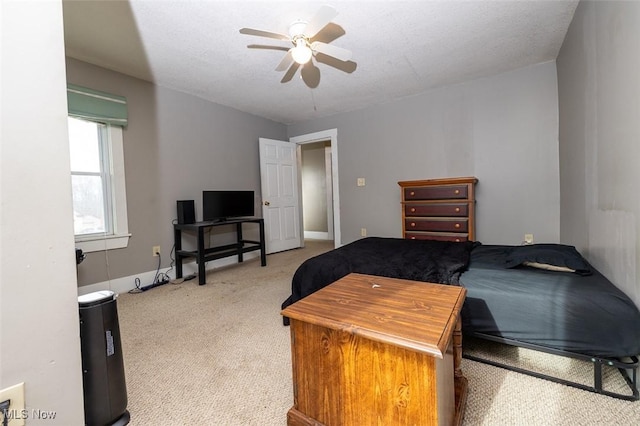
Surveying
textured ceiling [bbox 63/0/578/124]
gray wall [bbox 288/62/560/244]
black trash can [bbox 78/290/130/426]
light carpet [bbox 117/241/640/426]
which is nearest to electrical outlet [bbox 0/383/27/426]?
black trash can [bbox 78/290/130/426]

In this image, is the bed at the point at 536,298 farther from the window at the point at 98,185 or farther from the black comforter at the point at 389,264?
the window at the point at 98,185

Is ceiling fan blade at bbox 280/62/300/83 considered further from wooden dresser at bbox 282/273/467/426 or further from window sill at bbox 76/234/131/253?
wooden dresser at bbox 282/273/467/426

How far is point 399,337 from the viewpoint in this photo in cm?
87

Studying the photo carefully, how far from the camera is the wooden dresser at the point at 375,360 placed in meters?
0.87

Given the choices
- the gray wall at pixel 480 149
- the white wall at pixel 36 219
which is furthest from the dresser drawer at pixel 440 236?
the white wall at pixel 36 219

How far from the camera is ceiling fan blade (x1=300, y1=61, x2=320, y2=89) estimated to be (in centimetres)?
303

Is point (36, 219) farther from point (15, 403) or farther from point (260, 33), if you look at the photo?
point (260, 33)

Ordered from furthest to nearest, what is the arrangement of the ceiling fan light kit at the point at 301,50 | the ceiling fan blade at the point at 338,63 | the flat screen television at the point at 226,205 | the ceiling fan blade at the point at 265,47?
the flat screen television at the point at 226,205 → the ceiling fan blade at the point at 338,63 → the ceiling fan blade at the point at 265,47 → the ceiling fan light kit at the point at 301,50

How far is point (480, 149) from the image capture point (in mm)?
3547

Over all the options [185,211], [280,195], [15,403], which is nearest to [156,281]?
[185,211]

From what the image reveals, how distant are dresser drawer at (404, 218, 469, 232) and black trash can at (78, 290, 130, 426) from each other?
3130 millimetres

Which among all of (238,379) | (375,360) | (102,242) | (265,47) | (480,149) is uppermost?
(265,47)

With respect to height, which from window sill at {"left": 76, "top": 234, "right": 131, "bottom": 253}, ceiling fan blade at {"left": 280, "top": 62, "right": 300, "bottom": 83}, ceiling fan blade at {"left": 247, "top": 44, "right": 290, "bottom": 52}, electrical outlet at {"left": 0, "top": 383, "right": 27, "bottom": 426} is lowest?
electrical outlet at {"left": 0, "top": 383, "right": 27, "bottom": 426}

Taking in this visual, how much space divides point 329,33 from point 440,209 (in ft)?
7.35
